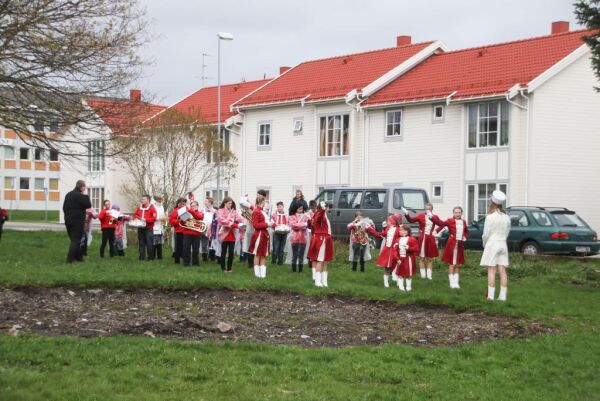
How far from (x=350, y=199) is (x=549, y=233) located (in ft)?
23.5

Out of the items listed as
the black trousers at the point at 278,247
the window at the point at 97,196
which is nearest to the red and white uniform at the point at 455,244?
the black trousers at the point at 278,247

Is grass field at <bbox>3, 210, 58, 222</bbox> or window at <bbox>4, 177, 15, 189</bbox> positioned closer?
grass field at <bbox>3, 210, 58, 222</bbox>

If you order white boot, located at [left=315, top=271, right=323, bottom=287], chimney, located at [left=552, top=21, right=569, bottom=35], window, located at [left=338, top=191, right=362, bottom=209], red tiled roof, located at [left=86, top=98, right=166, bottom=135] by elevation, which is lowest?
white boot, located at [left=315, top=271, right=323, bottom=287]

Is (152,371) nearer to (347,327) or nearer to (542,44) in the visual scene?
(347,327)

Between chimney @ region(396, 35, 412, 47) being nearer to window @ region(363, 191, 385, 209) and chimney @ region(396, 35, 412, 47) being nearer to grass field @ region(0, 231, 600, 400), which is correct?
window @ region(363, 191, 385, 209)

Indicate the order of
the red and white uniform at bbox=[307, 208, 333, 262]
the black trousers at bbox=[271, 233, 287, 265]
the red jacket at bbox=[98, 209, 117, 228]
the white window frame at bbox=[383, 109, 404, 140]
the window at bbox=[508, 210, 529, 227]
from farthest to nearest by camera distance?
the white window frame at bbox=[383, 109, 404, 140] < the window at bbox=[508, 210, 529, 227] < the red jacket at bbox=[98, 209, 117, 228] < the black trousers at bbox=[271, 233, 287, 265] < the red and white uniform at bbox=[307, 208, 333, 262]

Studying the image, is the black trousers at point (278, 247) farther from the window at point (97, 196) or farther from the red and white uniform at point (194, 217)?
the window at point (97, 196)

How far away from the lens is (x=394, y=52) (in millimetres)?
46281

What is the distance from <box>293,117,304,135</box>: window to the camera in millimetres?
45688

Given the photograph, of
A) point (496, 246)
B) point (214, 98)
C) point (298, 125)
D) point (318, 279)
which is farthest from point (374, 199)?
point (214, 98)

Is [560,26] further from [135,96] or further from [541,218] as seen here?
[135,96]

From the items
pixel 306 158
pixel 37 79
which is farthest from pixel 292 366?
pixel 306 158

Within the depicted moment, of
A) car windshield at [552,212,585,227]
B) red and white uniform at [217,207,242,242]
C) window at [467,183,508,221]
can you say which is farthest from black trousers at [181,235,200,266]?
window at [467,183,508,221]

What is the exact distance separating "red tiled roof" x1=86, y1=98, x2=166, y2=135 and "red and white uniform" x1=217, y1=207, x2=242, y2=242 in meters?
4.55
